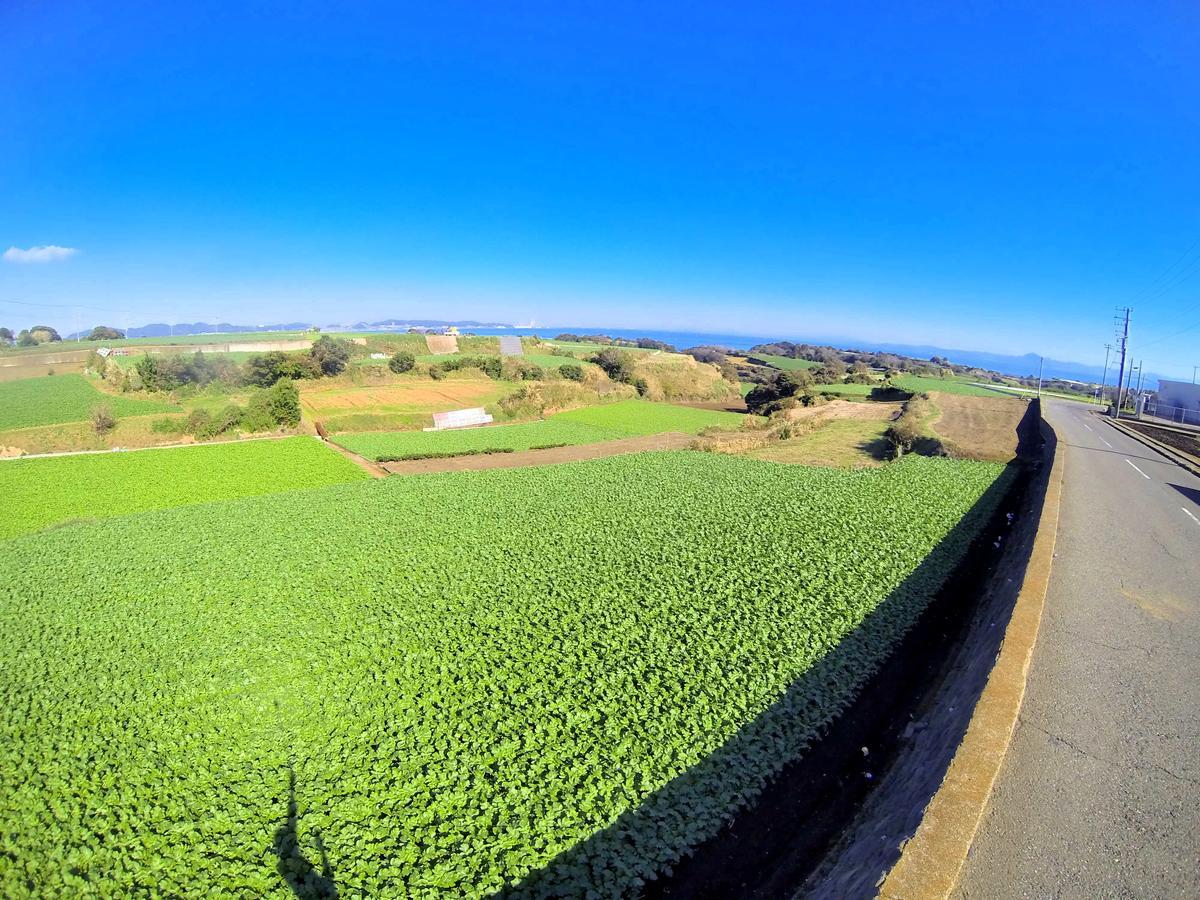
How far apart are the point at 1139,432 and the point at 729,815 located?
42937mm

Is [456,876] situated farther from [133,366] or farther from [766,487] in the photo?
[133,366]

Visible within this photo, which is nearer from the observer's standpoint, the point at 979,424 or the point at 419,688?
the point at 419,688

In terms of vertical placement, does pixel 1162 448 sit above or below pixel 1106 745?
above

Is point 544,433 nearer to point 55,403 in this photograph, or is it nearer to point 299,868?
point 55,403

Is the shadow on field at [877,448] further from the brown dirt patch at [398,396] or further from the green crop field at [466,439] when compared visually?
the brown dirt patch at [398,396]

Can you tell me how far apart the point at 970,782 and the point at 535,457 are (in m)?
28.3

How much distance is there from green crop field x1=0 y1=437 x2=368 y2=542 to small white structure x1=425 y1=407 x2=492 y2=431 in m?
11.3

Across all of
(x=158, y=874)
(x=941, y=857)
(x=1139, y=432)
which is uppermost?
(x=1139, y=432)

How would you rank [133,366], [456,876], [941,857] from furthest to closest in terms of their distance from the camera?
[133,366] → [456,876] → [941,857]

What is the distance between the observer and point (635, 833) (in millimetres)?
5883

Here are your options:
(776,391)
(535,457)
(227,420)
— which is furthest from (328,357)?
(776,391)

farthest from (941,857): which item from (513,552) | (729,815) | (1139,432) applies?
Result: (1139,432)

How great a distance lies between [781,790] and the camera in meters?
6.79

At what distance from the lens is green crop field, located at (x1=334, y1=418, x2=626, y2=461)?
104ft
